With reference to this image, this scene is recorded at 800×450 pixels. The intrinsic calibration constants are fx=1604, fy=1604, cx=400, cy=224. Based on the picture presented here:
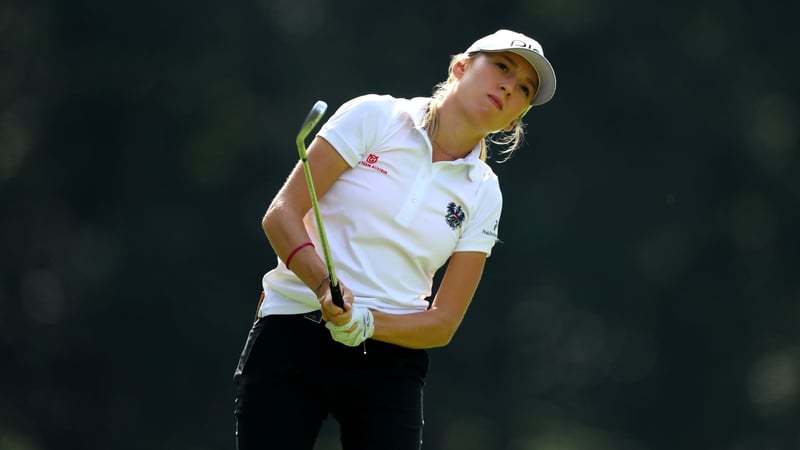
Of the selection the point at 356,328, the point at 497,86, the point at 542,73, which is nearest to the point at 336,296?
the point at 356,328

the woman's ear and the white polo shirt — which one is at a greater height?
the woman's ear

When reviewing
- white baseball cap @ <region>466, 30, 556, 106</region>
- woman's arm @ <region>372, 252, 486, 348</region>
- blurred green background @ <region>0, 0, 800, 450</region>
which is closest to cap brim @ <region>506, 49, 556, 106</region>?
white baseball cap @ <region>466, 30, 556, 106</region>

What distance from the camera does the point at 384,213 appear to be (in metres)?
3.60

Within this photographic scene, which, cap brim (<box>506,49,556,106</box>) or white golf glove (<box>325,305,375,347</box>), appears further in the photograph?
cap brim (<box>506,49,556,106</box>)

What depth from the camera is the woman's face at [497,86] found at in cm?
375

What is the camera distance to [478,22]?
15.7 metres

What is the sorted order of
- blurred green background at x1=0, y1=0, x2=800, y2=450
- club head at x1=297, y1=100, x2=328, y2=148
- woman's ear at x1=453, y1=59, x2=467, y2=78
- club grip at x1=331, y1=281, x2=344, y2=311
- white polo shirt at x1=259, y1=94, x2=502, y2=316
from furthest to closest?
blurred green background at x1=0, y1=0, x2=800, y2=450
woman's ear at x1=453, y1=59, x2=467, y2=78
white polo shirt at x1=259, y1=94, x2=502, y2=316
club grip at x1=331, y1=281, x2=344, y2=311
club head at x1=297, y1=100, x2=328, y2=148

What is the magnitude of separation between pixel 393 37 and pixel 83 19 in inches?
115

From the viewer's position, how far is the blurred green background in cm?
1408

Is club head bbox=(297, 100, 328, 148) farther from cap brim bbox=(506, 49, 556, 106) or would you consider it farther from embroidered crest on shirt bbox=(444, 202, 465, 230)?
cap brim bbox=(506, 49, 556, 106)

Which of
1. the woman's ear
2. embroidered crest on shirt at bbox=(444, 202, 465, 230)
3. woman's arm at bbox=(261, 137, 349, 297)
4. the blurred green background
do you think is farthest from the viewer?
the blurred green background

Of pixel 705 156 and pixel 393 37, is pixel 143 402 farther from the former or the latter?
pixel 705 156

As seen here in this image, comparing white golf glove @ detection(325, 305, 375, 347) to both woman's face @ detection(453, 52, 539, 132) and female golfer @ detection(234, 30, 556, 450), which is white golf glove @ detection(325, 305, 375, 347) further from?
woman's face @ detection(453, 52, 539, 132)

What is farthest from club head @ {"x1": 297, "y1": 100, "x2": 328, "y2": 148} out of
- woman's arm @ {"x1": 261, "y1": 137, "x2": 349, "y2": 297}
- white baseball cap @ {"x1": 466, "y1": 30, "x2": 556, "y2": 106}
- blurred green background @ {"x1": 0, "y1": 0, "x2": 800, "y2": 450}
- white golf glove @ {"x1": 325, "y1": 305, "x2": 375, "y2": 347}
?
blurred green background @ {"x1": 0, "y1": 0, "x2": 800, "y2": 450}
